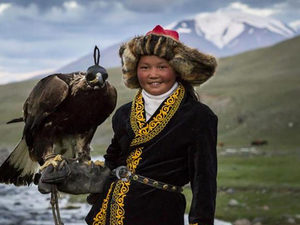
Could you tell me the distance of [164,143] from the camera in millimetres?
3943

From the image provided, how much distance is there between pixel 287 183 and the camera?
16125 mm

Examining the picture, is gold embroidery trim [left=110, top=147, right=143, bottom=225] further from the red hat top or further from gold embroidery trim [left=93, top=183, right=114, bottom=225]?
the red hat top

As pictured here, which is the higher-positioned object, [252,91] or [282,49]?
[282,49]

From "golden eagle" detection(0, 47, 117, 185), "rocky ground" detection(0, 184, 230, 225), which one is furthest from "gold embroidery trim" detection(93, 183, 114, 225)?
"rocky ground" detection(0, 184, 230, 225)

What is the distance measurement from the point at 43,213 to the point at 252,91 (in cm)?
3420

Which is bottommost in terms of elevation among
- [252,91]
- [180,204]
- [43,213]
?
[43,213]

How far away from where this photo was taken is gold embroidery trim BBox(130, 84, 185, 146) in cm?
400

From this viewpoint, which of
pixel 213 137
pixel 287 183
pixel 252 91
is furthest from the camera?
pixel 252 91

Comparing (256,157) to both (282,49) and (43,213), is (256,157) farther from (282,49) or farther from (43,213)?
(282,49)

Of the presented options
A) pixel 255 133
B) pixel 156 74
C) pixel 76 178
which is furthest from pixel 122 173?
pixel 255 133

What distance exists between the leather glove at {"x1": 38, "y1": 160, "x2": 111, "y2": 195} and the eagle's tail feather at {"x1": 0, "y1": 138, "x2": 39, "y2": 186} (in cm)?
120

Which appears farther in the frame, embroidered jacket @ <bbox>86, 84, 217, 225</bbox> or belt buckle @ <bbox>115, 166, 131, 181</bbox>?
belt buckle @ <bbox>115, 166, 131, 181</bbox>

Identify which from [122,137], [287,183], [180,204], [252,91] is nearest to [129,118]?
[122,137]

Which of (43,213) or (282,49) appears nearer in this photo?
(43,213)
